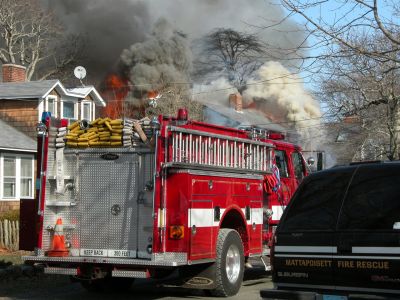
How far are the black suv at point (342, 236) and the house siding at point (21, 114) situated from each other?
62.5 ft

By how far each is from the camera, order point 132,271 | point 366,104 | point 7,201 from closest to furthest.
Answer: point 132,271, point 7,201, point 366,104

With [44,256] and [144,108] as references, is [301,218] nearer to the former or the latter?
[44,256]

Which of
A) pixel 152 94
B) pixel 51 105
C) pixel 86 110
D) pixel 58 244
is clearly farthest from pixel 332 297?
pixel 152 94

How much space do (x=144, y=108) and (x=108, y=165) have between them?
25395 millimetres

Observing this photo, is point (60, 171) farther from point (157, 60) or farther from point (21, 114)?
point (157, 60)

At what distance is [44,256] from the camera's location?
8398mm

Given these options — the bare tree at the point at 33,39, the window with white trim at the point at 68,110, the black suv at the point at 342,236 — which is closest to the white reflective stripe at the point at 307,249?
the black suv at the point at 342,236

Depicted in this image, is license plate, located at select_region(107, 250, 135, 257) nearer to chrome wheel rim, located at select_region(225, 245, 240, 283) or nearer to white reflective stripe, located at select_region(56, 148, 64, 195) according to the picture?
white reflective stripe, located at select_region(56, 148, 64, 195)

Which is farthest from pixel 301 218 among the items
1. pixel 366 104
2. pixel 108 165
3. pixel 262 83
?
pixel 262 83

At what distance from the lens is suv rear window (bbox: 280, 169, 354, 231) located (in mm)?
5535

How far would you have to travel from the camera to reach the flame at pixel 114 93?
110ft

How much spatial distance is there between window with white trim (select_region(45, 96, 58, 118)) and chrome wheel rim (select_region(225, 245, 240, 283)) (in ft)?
54.5

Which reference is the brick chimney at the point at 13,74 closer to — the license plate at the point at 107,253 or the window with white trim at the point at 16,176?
the window with white trim at the point at 16,176

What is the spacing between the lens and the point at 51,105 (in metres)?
24.7
